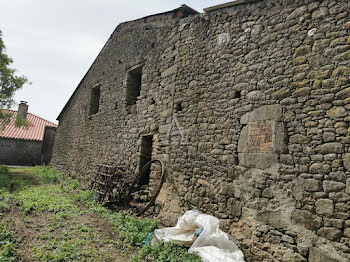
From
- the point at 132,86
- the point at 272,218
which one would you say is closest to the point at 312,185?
the point at 272,218

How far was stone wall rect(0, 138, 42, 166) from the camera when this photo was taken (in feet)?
57.5

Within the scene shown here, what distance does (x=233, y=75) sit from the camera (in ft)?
13.4

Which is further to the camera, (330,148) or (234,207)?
(234,207)

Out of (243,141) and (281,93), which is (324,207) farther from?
(281,93)

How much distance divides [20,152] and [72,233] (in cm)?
1739

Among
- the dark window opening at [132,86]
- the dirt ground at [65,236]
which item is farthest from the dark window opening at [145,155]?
the dark window opening at [132,86]

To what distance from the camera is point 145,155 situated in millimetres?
6051

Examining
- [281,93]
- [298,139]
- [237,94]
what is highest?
[237,94]

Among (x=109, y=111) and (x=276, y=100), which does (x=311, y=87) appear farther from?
(x=109, y=111)

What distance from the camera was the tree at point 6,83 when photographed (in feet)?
37.3

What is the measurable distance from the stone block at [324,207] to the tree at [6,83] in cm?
1355

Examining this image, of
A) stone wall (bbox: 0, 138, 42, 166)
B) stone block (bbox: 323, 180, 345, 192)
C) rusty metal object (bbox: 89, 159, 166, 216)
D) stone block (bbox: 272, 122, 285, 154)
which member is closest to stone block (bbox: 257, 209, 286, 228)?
stone block (bbox: 323, 180, 345, 192)

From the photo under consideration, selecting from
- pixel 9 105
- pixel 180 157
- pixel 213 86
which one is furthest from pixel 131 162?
pixel 9 105

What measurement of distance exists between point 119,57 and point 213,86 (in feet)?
16.0
